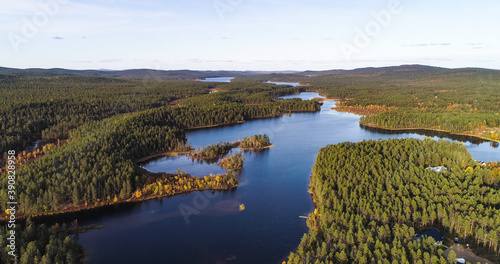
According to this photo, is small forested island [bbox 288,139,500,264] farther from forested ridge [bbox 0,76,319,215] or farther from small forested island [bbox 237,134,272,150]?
forested ridge [bbox 0,76,319,215]

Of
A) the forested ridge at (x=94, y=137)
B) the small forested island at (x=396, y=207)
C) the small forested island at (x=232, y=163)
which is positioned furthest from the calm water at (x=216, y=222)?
the forested ridge at (x=94, y=137)

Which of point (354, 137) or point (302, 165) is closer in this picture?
point (302, 165)

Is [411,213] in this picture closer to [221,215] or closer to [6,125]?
[221,215]

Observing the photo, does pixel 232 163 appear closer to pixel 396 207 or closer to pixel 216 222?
pixel 216 222

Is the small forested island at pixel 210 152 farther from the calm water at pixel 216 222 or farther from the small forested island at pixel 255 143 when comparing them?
the small forested island at pixel 255 143

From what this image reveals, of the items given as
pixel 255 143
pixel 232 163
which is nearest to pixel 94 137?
pixel 232 163

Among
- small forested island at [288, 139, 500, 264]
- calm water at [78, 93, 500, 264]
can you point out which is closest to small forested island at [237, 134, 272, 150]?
calm water at [78, 93, 500, 264]

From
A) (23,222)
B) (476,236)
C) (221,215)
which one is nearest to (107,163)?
(23,222)
